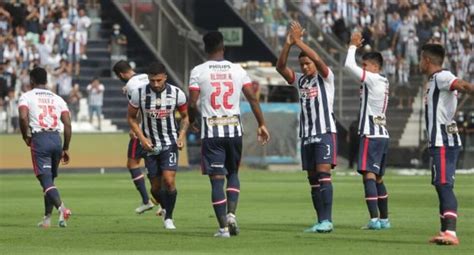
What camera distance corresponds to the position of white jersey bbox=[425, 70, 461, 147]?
17.3 m

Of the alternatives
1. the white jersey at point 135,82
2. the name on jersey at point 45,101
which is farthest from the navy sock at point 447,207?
the white jersey at point 135,82

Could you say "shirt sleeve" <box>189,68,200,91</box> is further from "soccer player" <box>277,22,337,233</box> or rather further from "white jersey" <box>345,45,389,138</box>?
"white jersey" <box>345,45,389,138</box>

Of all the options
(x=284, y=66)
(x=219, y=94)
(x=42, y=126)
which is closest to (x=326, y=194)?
(x=284, y=66)

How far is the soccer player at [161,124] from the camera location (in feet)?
66.1

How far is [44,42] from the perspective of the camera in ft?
175

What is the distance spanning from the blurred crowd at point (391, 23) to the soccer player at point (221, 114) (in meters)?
33.0

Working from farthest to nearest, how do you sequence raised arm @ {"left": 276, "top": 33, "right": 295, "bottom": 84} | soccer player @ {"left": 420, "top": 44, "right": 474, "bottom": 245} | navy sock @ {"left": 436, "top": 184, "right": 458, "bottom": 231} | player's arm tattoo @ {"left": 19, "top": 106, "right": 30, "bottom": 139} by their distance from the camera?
1. player's arm tattoo @ {"left": 19, "top": 106, "right": 30, "bottom": 139}
2. raised arm @ {"left": 276, "top": 33, "right": 295, "bottom": 84}
3. soccer player @ {"left": 420, "top": 44, "right": 474, "bottom": 245}
4. navy sock @ {"left": 436, "top": 184, "right": 458, "bottom": 231}

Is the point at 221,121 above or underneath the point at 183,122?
above

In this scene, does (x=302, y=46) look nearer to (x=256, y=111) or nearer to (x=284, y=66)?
(x=284, y=66)

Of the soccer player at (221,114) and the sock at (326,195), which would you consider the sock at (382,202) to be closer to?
the sock at (326,195)

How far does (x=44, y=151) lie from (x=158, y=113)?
7.50 ft

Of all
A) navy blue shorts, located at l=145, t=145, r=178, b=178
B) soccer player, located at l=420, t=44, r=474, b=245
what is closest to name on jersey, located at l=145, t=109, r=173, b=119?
navy blue shorts, located at l=145, t=145, r=178, b=178

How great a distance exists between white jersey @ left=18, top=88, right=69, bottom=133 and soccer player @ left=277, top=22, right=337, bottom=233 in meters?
3.97

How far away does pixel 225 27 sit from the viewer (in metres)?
55.0
